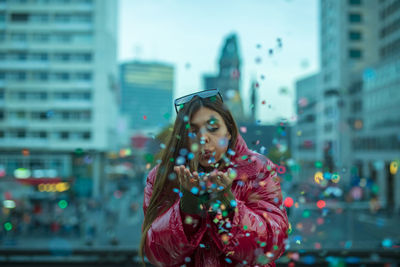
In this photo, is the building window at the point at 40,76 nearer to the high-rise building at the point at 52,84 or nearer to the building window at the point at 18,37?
the high-rise building at the point at 52,84

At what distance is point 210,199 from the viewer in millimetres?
1741

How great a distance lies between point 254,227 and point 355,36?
50.1 meters

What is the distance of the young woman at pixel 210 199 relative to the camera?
5.82 feet

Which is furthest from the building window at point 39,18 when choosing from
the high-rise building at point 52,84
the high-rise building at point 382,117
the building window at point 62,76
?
the high-rise building at point 382,117

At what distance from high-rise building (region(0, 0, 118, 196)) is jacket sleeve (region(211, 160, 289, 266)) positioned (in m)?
38.9

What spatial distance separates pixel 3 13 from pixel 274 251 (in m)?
45.1

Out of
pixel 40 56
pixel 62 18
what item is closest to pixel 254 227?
pixel 40 56

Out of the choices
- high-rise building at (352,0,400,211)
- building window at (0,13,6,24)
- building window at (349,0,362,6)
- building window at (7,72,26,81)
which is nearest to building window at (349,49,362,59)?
high-rise building at (352,0,400,211)

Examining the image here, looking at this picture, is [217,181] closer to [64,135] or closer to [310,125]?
[64,135]

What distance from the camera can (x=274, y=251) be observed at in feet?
6.28

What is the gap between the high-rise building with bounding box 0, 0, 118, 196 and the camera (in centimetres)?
3866

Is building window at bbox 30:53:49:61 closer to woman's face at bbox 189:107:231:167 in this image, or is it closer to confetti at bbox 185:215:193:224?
woman's face at bbox 189:107:231:167

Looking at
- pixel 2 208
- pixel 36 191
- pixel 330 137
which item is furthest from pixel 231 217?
pixel 330 137

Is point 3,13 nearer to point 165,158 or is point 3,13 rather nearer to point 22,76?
point 22,76
